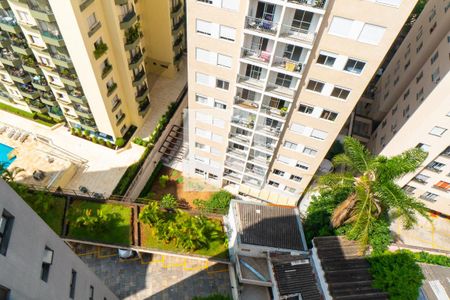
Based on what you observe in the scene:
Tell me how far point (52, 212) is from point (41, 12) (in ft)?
77.3

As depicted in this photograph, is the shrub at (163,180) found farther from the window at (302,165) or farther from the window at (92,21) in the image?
the window at (92,21)

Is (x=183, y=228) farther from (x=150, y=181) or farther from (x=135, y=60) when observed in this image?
(x=135, y=60)

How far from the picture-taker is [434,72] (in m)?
37.8

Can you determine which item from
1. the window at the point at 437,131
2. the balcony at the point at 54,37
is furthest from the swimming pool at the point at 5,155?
the window at the point at 437,131

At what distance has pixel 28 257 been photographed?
13664 millimetres

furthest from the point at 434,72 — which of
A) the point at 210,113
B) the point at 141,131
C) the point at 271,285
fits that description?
the point at 141,131

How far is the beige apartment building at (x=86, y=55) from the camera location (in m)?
35.1

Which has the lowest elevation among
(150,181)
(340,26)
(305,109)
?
(305,109)

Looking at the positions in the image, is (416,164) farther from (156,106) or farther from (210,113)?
(156,106)

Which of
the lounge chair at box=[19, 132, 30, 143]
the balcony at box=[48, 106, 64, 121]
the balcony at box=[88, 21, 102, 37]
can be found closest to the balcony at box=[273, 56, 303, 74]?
the balcony at box=[88, 21, 102, 37]

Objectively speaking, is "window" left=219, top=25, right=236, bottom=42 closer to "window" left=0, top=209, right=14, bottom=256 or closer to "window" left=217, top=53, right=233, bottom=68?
"window" left=217, top=53, right=233, bottom=68

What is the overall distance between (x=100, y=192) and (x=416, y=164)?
1550 inches

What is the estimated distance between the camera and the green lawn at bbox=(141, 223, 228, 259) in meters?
38.2

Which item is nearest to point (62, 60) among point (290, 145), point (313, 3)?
point (290, 145)
